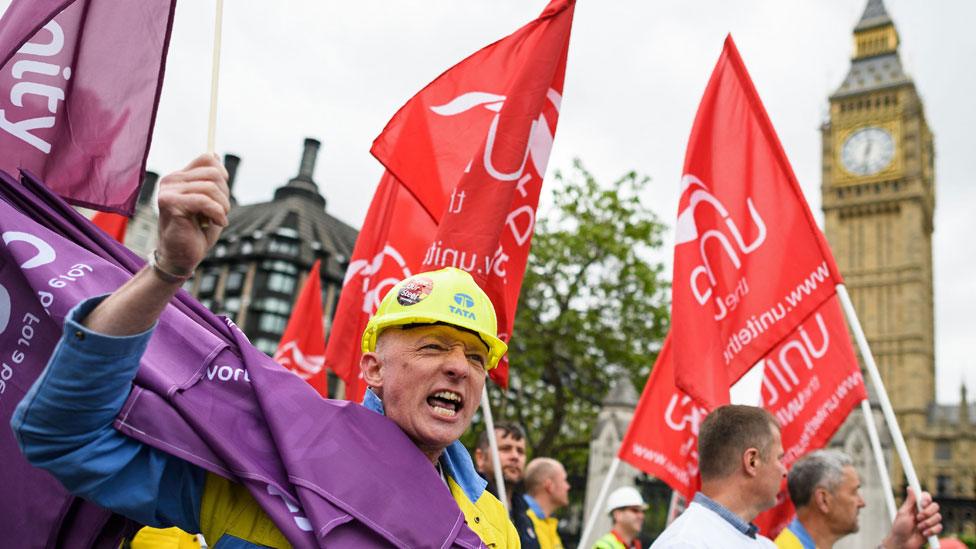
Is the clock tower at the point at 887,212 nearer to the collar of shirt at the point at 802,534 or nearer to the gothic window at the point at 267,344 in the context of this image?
the gothic window at the point at 267,344

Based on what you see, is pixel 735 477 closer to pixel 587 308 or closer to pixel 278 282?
pixel 587 308

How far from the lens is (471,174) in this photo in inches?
184

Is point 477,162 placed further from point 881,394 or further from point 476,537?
point 476,537

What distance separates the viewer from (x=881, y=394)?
→ 4258 mm

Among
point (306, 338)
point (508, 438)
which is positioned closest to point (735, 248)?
point (508, 438)

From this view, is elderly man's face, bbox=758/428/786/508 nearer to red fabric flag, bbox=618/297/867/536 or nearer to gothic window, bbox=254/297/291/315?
red fabric flag, bbox=618/297/867/536

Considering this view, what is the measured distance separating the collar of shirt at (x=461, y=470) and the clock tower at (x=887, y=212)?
78.1m

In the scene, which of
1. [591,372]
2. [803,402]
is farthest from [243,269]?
[803,402]

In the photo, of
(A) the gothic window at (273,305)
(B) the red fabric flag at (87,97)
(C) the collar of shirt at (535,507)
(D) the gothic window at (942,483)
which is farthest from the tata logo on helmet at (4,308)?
(D) the gothic window at (942,483)

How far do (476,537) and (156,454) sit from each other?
2.37 feet

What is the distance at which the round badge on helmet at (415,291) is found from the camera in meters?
2.18

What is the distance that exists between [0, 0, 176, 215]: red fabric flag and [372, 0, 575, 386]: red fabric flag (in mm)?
1872

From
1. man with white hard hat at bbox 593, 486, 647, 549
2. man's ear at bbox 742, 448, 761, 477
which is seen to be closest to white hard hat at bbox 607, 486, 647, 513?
man with white hard hat at bbox 593, 486, 647, 549

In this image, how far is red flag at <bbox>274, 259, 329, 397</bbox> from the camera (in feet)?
32.1
